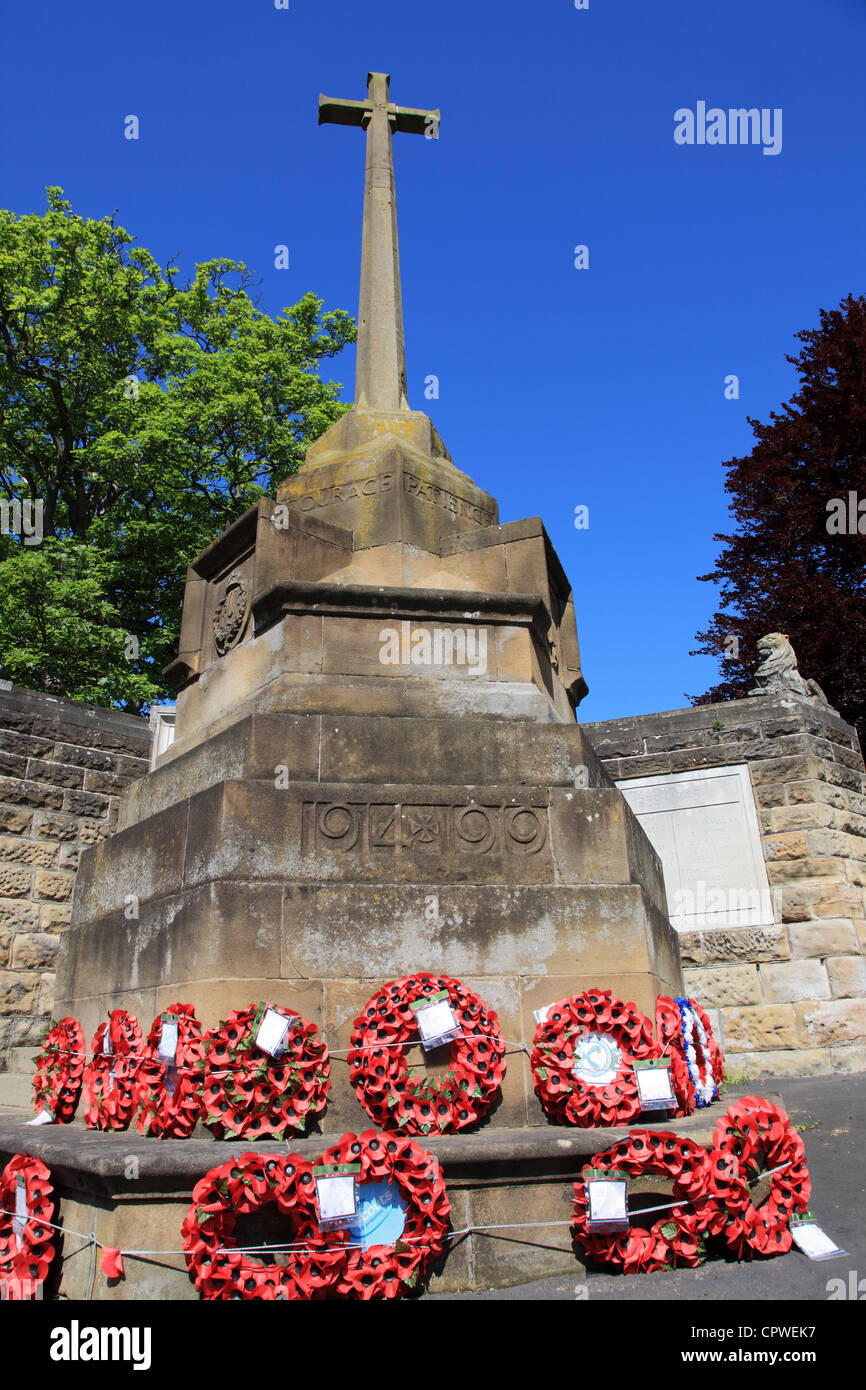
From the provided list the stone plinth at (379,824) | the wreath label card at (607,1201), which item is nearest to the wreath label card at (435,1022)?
the stone plinth at (379,824)

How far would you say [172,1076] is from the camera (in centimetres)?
375

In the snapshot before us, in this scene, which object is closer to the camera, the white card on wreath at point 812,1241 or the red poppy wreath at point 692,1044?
the white card on wreath at point 812,1241

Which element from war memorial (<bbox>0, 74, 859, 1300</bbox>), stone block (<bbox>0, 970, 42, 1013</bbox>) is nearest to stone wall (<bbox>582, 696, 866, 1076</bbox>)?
war memorial (<bbox>0, 74, 859, 1300</bbox>)

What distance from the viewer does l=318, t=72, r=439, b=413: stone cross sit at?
6711mm

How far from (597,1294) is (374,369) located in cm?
563

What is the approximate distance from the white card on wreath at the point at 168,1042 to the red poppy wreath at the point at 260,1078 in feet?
0.57

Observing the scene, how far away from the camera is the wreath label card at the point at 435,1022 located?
366 centimetres

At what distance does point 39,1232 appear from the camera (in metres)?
3.31

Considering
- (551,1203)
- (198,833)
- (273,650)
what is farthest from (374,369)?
(551,1203)

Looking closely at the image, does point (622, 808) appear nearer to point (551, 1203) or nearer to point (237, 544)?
point (551, 1203)

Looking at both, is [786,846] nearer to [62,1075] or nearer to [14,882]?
[62,1075]

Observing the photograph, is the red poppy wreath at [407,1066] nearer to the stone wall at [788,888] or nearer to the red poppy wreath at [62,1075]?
the red poppy wreath at [62,1075]

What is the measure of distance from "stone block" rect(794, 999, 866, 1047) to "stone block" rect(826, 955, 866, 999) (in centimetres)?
6

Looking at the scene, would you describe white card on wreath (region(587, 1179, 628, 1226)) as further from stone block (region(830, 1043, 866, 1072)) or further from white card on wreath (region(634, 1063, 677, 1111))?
stone block (region(830, 1043, 866, 1072))
